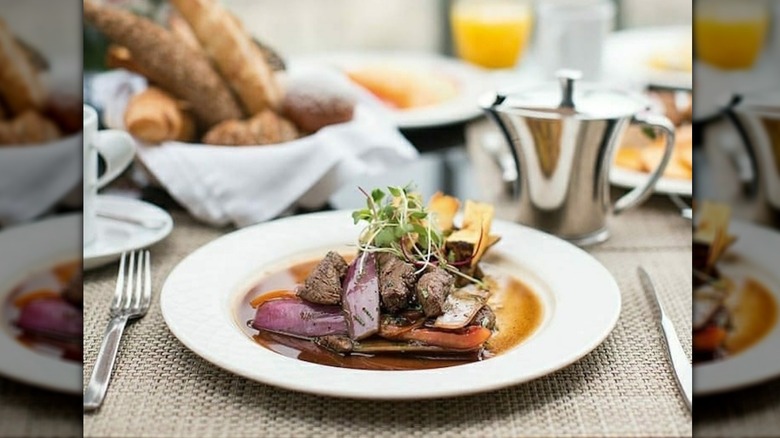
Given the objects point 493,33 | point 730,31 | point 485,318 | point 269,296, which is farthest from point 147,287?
point 493,33

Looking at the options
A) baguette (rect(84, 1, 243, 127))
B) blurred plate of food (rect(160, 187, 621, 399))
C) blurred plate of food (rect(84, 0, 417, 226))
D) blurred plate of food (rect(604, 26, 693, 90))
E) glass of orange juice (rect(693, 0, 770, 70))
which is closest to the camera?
glass of orange juice (rect(693, 0, 770, 70))

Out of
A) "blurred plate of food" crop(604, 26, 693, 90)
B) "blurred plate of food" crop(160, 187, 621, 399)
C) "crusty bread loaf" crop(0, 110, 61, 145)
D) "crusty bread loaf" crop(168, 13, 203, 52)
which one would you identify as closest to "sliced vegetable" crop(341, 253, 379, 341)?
"blurred plate of food" crop(160, 187, 621, 399)

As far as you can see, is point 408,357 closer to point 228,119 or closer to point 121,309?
point 121,309

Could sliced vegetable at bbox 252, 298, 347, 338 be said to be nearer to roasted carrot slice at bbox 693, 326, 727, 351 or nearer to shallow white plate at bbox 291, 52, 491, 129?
→ roasted carrot slice at bbox 693, 326, 727, 351

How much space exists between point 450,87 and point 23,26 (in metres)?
1.02

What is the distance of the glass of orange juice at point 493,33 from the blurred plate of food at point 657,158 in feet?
1.40

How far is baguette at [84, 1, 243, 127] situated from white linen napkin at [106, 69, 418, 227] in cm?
9

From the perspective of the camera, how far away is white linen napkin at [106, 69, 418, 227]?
3.76 feet

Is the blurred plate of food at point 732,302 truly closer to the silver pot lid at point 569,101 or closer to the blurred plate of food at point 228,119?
the silver pot lid at point 569,101

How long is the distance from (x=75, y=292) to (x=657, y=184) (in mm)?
Answer: 746

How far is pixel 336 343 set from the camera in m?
0.77

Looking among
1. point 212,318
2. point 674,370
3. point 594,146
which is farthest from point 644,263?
point 212,318

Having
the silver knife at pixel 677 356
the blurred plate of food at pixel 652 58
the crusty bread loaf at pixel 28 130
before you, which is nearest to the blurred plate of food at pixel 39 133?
the crusty bread loaf at pixel 28 130

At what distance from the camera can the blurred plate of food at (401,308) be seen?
71cm
